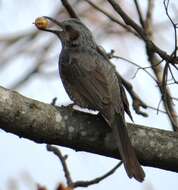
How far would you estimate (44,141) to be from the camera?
3.91 metres

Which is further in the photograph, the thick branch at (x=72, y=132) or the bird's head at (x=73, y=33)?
the bird's head at (x=73, y=33)

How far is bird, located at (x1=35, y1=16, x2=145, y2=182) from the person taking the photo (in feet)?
13.5

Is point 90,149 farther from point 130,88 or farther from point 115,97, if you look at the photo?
point 130,88

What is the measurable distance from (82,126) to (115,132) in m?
0.30

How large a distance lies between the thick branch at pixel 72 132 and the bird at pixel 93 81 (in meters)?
0.10

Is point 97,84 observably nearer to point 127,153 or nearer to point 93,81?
point 93,81

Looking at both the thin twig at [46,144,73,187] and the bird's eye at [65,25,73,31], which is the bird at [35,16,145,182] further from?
the thin twig at [46,144,73,187]

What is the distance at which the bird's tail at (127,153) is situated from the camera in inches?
156

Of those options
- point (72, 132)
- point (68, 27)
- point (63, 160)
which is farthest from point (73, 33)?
point (72, 132)

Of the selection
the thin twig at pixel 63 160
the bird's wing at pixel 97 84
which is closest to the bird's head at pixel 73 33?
the bird's wing at pixel 97 84

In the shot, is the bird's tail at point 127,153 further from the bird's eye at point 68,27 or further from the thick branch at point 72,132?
the bird's eye at point 68,27

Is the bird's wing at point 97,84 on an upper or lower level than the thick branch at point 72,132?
lower

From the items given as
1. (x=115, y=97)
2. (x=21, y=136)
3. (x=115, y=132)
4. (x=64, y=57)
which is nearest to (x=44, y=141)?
(x=21, y=136)

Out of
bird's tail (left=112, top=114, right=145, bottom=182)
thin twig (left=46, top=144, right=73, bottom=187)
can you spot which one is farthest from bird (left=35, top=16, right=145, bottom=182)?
thin twig (left=46, top=144, right=73, bottom=187)
